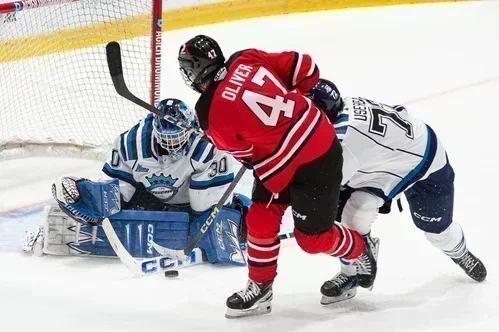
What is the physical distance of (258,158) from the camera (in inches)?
98.8

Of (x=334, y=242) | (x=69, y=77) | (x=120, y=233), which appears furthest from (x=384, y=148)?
(x=69, y=77)

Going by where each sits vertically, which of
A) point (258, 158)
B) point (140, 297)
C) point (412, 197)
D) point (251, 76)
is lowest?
point (140, 297)

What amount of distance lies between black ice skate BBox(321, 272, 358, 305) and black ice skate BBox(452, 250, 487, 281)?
41 centimetres

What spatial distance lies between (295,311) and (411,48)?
420cm

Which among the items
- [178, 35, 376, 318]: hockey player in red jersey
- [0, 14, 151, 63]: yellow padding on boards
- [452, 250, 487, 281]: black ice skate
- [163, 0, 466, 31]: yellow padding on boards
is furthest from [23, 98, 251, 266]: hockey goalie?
[163, 0, 466, 31]: yellow padding on boards

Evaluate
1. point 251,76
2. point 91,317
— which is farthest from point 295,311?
point 251,76

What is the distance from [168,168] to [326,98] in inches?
33.9

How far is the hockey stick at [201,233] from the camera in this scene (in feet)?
9.85

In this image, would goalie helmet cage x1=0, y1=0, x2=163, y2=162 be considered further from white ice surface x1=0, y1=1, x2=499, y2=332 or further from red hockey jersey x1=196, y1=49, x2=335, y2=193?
red hockey jersey x1=196, y1=49, x2=335, y2=193

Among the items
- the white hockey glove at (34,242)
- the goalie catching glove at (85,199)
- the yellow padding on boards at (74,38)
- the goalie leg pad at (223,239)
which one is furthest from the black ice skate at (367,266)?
the yellow padding on boards at (74,38)

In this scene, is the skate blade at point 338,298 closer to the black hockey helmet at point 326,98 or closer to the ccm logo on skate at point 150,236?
the black hockey helmet at point 326,98

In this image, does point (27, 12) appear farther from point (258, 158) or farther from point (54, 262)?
point (258, 158)

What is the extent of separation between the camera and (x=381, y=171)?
2.78 m

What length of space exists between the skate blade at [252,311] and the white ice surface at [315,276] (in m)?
0.03
